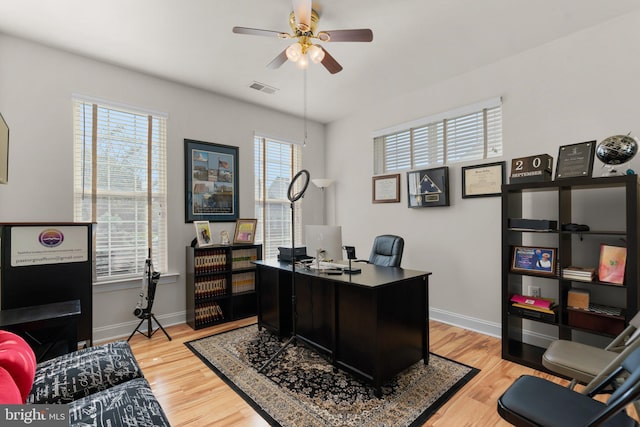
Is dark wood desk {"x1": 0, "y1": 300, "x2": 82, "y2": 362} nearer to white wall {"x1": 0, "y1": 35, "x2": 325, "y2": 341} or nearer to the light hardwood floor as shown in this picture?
the light hardwood floor

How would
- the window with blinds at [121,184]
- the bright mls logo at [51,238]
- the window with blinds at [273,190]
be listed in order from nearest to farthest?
the bright mls logo at [51,238] → the window with blinds at [121,184] → the window with blinds at [273,190]

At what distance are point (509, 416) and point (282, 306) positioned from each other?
84.9 inches

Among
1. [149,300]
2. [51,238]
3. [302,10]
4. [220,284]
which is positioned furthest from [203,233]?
[302,10]

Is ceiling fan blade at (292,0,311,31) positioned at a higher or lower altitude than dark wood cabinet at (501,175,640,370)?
higher

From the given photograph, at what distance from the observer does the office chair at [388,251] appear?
10.7 feet

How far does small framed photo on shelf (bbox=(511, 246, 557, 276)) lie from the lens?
8.29 feet

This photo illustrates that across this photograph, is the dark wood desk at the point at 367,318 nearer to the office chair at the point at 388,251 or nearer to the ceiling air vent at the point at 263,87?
the office chair at the point at 388,251

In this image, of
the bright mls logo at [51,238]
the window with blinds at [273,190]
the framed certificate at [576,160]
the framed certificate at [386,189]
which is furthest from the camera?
the window with blinds at [273,190]

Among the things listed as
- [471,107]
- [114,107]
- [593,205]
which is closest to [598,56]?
[471,107]

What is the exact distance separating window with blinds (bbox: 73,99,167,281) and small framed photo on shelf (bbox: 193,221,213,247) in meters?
0.38

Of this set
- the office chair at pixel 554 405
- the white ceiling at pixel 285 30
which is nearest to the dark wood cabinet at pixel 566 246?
the office chair at pixel 554 405

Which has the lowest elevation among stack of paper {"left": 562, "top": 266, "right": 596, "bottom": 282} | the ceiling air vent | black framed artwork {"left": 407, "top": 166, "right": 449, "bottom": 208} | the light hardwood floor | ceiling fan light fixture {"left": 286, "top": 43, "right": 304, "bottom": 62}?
the light hardwood floor

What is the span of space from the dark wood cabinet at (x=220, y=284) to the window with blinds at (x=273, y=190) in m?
0.54

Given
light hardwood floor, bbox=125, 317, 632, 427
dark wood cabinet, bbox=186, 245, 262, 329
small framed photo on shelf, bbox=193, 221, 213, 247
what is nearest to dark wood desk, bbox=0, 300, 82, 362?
light hardwood floor, bbox=125, 317, 632, 427
